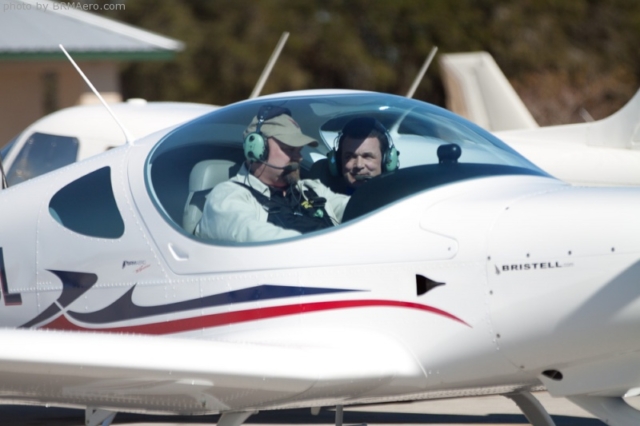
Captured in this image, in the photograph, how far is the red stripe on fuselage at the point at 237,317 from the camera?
14.3 feet

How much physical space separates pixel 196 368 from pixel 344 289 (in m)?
0.70

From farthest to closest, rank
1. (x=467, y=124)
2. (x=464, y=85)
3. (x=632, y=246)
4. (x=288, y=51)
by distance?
(x=288, y=51) < (x=464, y=85) < (x=467, y=124) < (x=632, y=246)

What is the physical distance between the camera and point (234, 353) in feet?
13.9

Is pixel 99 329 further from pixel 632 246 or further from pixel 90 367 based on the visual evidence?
pixel 632 246

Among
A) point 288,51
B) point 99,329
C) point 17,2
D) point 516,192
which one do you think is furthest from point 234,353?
point 288,51

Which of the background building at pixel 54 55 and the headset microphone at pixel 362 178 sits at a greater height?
the background building at pixel 54 55

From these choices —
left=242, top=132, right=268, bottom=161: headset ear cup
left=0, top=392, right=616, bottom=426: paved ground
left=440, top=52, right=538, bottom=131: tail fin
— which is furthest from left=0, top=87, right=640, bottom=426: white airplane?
left=440, top=52, right=538, bottom=131: tail fin

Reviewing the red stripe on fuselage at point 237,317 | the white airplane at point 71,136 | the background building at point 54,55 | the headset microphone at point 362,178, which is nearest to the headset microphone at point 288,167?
the headset microphone at point 362,178

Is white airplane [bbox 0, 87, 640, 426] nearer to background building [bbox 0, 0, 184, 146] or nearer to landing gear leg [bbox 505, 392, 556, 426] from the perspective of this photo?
landing gear leg [bbox 505, 392, 556, 426]

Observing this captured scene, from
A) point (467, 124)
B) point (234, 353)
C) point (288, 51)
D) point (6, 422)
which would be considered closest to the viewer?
point (234, 353)

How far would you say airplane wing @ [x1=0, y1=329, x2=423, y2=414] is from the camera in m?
4.12

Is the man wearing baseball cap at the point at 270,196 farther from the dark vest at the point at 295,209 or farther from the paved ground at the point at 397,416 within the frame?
the paved ground at the point at 397,416

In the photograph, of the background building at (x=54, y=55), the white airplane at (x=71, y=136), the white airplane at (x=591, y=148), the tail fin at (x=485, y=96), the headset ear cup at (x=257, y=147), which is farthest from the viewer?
the background building at (x=54, y=55)

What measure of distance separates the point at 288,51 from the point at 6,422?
26.7 m
